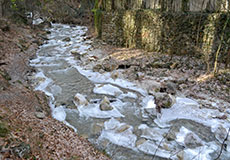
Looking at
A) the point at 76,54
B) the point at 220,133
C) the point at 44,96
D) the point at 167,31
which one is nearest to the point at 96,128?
the point at 44,96

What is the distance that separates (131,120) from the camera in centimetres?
489

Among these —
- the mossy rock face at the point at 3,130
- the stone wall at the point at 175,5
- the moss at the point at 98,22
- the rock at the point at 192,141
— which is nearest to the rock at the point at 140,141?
the rock at the point at 192,141

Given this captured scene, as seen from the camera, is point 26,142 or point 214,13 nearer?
point 26,142

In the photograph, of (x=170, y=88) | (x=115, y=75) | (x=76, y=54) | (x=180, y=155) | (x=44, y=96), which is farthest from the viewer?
(x=76, y=54)

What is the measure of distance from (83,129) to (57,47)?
9409mm

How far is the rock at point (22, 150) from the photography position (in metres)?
2.54

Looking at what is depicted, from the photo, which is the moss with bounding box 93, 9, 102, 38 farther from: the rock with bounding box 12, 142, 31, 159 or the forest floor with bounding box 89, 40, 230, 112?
the rock with bounding box 12, 142, 31, 159

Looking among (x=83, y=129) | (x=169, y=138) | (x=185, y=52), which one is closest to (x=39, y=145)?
(x=83, y=129)

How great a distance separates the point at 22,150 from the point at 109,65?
604cm

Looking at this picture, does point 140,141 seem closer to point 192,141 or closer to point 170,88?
point 192,141

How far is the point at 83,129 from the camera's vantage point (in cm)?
450

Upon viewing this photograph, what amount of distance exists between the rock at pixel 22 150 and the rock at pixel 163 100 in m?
3.71

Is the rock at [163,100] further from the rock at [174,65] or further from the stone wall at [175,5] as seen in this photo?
the stone wall at [175,5]

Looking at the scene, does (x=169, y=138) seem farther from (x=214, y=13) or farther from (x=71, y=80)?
(x=214, y=13)
